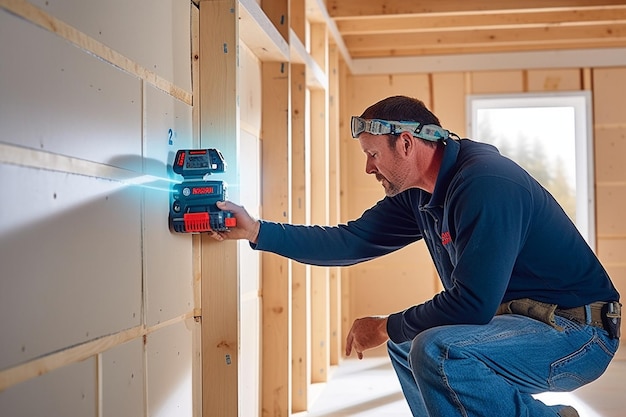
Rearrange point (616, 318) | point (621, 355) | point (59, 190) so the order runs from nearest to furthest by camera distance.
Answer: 1. point (59, 190)
2. point (616, 318)
3. point (621, 355)

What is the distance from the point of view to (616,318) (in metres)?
2.17

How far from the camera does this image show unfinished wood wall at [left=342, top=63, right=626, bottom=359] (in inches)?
242

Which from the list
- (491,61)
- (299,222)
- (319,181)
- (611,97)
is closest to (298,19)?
(299,222)

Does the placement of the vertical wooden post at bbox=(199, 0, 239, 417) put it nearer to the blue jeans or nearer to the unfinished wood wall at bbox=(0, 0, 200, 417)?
the unfinished wood wall at bbox=(0, 0, 200, 417)

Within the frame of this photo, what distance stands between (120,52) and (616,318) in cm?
156

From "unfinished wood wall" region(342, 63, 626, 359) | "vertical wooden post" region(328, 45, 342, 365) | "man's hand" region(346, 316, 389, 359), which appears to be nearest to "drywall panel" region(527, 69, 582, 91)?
"unfinished wood wall" region(342, 63, 626, 359)

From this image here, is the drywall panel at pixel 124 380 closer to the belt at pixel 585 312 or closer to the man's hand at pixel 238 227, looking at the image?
the man's hand at pixel 238 227

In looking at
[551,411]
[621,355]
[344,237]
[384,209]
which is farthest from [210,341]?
[621,355]

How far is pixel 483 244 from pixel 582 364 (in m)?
0.51

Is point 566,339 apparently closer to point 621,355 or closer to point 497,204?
point 497,204

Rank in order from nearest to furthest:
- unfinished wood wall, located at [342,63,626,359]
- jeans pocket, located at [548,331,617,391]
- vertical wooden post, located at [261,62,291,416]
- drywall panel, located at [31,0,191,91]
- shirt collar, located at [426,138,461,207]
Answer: drywall panel, located at [31,0,191,91]
jeans pocket, located at [548,331,617,391]
shirt collar, located at [426,138,461,207]
vertical wooden post, located at [261,62,291,416]
unfinished wood wall, located at [342,63,626,359]

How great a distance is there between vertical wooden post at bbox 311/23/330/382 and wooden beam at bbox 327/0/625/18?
11.0 inches

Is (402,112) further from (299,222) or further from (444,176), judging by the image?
(299,222)

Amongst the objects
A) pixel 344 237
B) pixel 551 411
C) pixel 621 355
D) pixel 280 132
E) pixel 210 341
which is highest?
pixel 280 132
